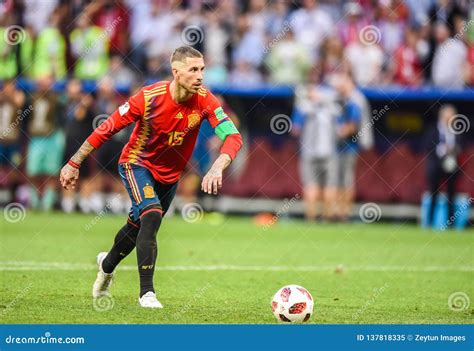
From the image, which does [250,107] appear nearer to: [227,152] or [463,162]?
[463,162]

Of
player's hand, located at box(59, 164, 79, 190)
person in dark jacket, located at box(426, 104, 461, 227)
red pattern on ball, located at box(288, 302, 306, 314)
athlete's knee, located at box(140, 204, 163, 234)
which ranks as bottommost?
red pattern on ball, located at box(288, 302, 306, 314)

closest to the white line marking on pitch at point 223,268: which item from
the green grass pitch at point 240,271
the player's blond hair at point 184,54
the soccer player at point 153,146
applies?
the green grass pitch at point 240,271

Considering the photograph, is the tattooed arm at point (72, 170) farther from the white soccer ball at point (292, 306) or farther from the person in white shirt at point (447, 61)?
the person in white shirt at point (447, 61)

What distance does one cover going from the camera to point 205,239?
19266mm

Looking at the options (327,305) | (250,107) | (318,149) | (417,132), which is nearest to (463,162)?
(417,132)

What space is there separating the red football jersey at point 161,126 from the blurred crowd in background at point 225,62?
12.1m

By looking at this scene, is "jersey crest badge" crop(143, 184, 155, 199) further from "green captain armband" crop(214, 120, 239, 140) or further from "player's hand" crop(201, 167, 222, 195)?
"player's hand" crop(201, 167, 222, 195)

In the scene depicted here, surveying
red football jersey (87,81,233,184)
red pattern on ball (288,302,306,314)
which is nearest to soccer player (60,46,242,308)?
red football jersey (87,81,233,184)

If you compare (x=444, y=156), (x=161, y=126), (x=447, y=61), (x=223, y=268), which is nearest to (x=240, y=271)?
(x=223, y=268)

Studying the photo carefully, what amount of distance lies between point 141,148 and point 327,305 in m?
2.49

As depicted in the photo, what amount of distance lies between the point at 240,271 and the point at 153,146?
13.5 feet

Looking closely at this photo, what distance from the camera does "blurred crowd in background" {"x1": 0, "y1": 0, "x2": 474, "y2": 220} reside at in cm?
2323

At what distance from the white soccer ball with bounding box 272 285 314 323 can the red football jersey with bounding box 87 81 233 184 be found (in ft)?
6.14

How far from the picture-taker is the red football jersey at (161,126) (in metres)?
10.8
